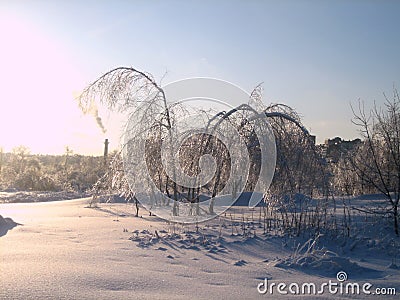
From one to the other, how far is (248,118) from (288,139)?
1.07 m

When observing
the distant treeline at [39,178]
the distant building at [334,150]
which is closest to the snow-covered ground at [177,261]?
the distant building at [334,150]

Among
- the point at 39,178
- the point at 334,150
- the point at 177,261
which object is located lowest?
the point at 177,261

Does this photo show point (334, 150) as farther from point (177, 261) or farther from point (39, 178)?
point (39, 178)

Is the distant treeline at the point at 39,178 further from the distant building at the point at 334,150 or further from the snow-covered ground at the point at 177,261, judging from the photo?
the snow-covered ground at the point at 177,261

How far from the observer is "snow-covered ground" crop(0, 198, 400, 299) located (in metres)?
4.18

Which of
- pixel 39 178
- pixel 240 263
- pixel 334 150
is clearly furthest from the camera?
pixel 39 178

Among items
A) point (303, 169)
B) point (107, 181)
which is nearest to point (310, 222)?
point (303, 169)

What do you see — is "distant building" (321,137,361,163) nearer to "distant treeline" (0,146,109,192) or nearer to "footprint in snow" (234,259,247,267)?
"footprint in snow" (234,259,247,267)

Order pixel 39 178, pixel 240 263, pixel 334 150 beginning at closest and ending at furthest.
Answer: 1. pixel 240 263
2. pixel 334 150
3. pixel 39 178

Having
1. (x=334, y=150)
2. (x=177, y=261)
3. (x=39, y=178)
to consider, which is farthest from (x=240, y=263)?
(x=39, y=178)

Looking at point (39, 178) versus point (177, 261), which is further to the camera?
point (39, 178)

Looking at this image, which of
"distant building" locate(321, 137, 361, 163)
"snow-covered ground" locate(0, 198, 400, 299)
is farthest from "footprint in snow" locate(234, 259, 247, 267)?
"distant building" locate(321, 137, 361, 163)

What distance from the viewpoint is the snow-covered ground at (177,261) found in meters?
4.18

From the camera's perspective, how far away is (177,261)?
551 cm
